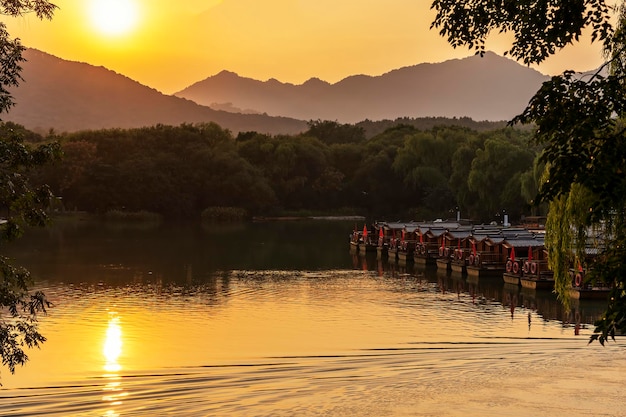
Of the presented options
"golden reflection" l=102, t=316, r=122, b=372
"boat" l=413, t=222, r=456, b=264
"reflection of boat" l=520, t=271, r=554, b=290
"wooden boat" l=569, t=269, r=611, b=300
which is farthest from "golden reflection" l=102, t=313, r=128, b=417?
"boat" l=413, t=222, r=456, b=264

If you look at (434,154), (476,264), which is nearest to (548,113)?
(476,264)

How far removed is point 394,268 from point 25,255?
31366mm

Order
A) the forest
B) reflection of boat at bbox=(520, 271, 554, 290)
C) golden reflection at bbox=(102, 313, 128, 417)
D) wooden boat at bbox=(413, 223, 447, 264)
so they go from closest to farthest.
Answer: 1. golden reflection at bbox=(102, 313, 128, 417)
2. reflection of boat at bbox=(520, 271, 554, 290)
3. wooden boat at bbox=(413, 223, 447, 264)
4. the forest

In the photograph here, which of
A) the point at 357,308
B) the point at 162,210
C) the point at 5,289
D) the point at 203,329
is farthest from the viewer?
the point at 162,210

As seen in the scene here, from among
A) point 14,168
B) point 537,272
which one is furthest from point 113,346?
point 537,272

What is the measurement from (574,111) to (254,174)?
136492mm

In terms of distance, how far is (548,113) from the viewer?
15.8 meters

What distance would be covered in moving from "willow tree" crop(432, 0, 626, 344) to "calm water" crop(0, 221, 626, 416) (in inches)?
346

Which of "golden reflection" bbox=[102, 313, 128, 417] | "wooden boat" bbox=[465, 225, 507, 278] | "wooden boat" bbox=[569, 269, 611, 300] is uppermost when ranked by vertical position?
"wooden boat" bbox=[465, 225, 507, 278]

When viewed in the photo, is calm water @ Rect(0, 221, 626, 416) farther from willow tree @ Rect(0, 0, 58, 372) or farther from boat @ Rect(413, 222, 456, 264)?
willow tree @ Rect(0, 0, 58, 372)

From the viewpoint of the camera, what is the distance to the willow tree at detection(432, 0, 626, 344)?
A: 14805mm

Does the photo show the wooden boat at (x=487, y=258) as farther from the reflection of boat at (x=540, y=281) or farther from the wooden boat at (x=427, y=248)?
the wooden boat at (x=427, y=248)

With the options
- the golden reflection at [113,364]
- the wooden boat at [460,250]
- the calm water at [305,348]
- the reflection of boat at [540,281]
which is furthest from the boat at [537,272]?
the golden reflection at [113,364]

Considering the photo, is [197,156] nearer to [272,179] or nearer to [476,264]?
[272,179]
